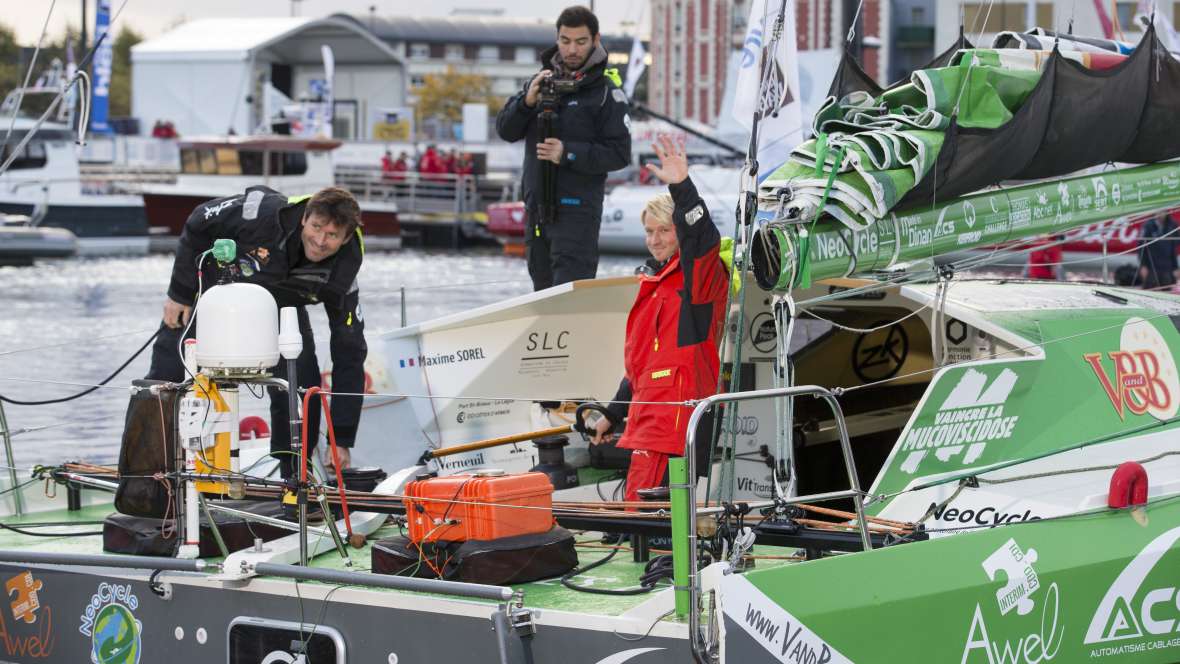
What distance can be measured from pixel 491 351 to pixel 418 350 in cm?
35

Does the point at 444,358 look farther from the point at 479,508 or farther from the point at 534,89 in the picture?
the point at 479,508

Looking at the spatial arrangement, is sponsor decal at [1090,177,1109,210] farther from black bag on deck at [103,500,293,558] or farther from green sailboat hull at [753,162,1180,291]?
black bag on deck at [103,500,293,558]

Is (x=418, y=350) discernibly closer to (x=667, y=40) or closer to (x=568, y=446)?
(x=568, y=446)

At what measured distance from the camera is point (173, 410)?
4.68 m

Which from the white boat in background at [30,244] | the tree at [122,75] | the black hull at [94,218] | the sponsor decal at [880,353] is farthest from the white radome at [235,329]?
the tree at [122,75]

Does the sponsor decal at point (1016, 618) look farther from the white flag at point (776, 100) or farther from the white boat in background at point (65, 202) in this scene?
the white boat in background at point (65, 202)

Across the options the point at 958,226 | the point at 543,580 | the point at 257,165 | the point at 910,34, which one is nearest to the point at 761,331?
the point at 958,226

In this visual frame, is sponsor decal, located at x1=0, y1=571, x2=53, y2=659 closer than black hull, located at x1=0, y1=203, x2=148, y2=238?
Yes

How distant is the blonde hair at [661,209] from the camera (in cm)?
505

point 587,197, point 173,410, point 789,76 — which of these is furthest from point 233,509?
point 789,76

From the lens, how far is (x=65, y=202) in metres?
29.8

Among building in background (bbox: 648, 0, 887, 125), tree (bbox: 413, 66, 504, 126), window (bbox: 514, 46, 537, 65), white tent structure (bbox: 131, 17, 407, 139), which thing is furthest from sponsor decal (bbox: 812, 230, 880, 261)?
window (bbox: 514, 46, 537, 65)

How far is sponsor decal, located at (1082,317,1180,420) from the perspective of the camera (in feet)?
16.7

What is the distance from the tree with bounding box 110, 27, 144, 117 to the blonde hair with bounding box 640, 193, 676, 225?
54.4 metres
